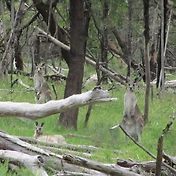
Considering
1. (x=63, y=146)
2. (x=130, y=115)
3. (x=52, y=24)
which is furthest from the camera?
(x=52, y=24)

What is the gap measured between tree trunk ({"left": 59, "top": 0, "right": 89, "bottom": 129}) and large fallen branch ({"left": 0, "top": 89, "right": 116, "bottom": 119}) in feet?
19.4

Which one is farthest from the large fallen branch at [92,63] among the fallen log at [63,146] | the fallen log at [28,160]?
the fallen log at [28,160]

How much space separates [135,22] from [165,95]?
2761 mm

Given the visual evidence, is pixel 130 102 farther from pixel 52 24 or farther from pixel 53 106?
pixel 53 106

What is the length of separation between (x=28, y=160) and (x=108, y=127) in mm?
6025

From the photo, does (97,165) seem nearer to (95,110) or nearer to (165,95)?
(95,110)

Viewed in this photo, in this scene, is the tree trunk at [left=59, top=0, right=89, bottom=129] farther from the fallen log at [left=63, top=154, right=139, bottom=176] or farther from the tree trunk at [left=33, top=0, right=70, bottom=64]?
the fallen log at [left=63, top=154, right=139, bottom=176]

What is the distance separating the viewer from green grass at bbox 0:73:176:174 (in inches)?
393

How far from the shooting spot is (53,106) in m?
6.55

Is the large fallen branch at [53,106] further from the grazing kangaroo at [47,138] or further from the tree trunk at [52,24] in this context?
the tree trunk at [52,24]

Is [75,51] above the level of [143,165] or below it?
above

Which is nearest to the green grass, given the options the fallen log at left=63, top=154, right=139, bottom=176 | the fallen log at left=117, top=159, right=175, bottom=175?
the fallen log at left=117, top=159, right=175, bottom=175

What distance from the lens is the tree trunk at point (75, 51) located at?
1258 centimetres

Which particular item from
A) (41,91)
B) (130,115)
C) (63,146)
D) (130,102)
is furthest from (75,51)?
(63,146)
